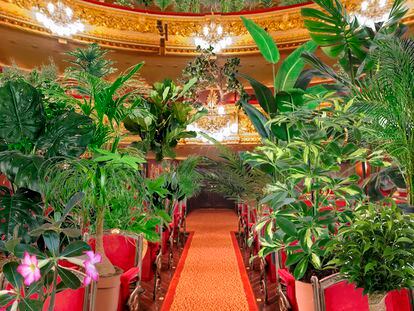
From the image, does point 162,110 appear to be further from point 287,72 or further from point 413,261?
point 413,261

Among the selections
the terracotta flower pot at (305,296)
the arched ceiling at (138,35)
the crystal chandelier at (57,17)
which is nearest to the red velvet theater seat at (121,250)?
the terracotta flower pot at (305,296)

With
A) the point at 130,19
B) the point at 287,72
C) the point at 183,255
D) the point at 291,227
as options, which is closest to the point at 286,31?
the point at 130,19

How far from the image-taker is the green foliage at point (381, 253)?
1.10 metres

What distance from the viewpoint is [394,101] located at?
1377 mm

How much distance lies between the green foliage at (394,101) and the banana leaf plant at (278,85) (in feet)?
1.51

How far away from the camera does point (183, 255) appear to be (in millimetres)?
4727

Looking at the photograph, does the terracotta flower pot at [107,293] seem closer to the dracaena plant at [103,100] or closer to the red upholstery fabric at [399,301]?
the dracaena plant at [103,100]

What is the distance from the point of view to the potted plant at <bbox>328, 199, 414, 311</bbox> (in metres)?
1.10

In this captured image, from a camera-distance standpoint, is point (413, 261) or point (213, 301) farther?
point (213, 301)

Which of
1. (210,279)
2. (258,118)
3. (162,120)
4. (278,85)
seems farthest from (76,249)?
(210,279)

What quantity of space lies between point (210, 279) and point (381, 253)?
106 inches

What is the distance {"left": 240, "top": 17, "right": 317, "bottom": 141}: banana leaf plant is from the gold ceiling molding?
6540 mm

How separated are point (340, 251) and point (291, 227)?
0.70 feet

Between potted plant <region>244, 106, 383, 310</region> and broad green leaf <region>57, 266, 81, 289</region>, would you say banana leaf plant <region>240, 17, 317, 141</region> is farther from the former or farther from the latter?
broad green leaf <region>57, 266, 81, 289</region>
